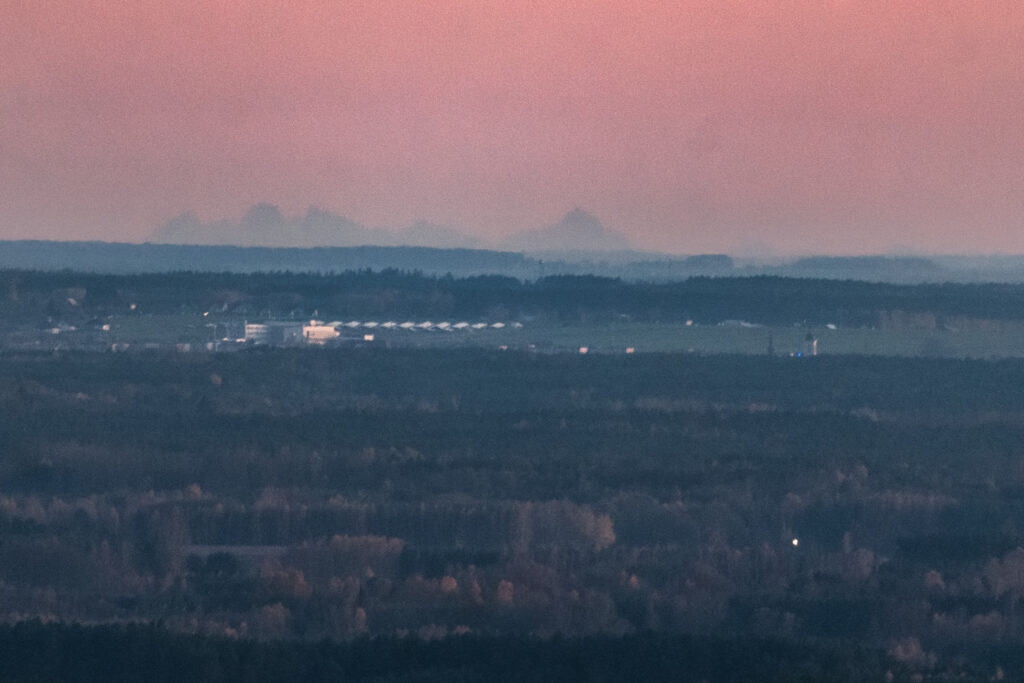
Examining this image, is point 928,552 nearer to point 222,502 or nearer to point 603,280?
point 222,502

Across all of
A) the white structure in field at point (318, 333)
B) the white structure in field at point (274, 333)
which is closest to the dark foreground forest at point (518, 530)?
the white structure in field at point (318, 333)

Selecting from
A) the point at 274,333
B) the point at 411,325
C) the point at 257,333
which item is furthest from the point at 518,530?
the point at 411,325

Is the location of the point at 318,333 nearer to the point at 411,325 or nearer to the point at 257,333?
the point at 257,333

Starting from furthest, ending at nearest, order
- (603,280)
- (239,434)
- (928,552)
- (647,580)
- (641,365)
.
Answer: (603,280)
(641,365)
(239,434)
(928,552)
(647,580)

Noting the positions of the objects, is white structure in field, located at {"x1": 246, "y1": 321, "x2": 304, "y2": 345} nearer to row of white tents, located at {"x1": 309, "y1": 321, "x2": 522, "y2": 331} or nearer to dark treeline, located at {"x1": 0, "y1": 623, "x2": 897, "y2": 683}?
row of white tents, located at {"x1": 309, "y1": 321, "x2": 522, "y2": 331}

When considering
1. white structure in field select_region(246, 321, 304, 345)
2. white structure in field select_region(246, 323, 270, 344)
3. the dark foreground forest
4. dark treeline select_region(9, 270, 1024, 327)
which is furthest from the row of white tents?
the dark foreground forest

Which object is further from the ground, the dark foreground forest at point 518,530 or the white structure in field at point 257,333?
the white structure in field at point 257,333

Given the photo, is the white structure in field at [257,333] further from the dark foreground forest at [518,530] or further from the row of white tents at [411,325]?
the dark foreground forest at [518,530]

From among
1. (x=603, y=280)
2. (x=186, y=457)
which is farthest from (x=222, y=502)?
(x=603, y=280)
